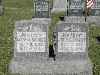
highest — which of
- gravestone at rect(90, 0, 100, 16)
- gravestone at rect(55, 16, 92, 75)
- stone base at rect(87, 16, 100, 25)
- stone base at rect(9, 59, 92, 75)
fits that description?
gravestone at rect(90, 0, 100, 16)

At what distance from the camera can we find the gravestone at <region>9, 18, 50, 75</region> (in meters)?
9.05

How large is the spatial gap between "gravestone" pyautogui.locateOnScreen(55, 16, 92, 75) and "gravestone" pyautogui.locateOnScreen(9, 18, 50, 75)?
1.12 feet

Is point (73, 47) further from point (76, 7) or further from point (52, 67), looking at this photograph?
point (76, 7)

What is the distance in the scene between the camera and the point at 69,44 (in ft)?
29.9

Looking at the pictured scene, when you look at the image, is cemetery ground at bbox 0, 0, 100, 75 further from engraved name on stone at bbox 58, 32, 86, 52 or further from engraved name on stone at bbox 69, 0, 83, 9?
engraved name on stone at bbox 58, 32, 86, 52

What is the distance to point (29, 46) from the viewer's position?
29.9 feet

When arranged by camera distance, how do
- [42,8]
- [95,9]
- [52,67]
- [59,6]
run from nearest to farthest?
1. [52,67]
2. [42,8]
3. [95,9]
4. [59,6]

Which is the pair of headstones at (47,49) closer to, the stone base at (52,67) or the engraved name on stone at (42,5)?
the stone base at (52,67)

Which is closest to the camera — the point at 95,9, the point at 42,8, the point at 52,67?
the point at 52,67

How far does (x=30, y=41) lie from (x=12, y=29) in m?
2.45

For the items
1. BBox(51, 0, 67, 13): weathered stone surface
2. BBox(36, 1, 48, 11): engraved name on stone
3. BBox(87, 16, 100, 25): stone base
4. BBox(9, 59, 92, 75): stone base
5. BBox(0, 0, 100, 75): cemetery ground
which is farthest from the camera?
BBox(51, 0, 67, 13): weathered stone surface

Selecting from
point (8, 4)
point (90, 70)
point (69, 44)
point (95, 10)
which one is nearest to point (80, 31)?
point (69, 44)

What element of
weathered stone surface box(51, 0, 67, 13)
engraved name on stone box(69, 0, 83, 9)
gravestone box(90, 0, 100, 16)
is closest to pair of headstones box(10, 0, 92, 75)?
gravestone box(90, 0, 100, 16)

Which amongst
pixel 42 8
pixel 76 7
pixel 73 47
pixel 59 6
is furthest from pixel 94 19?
pixel 73 47
